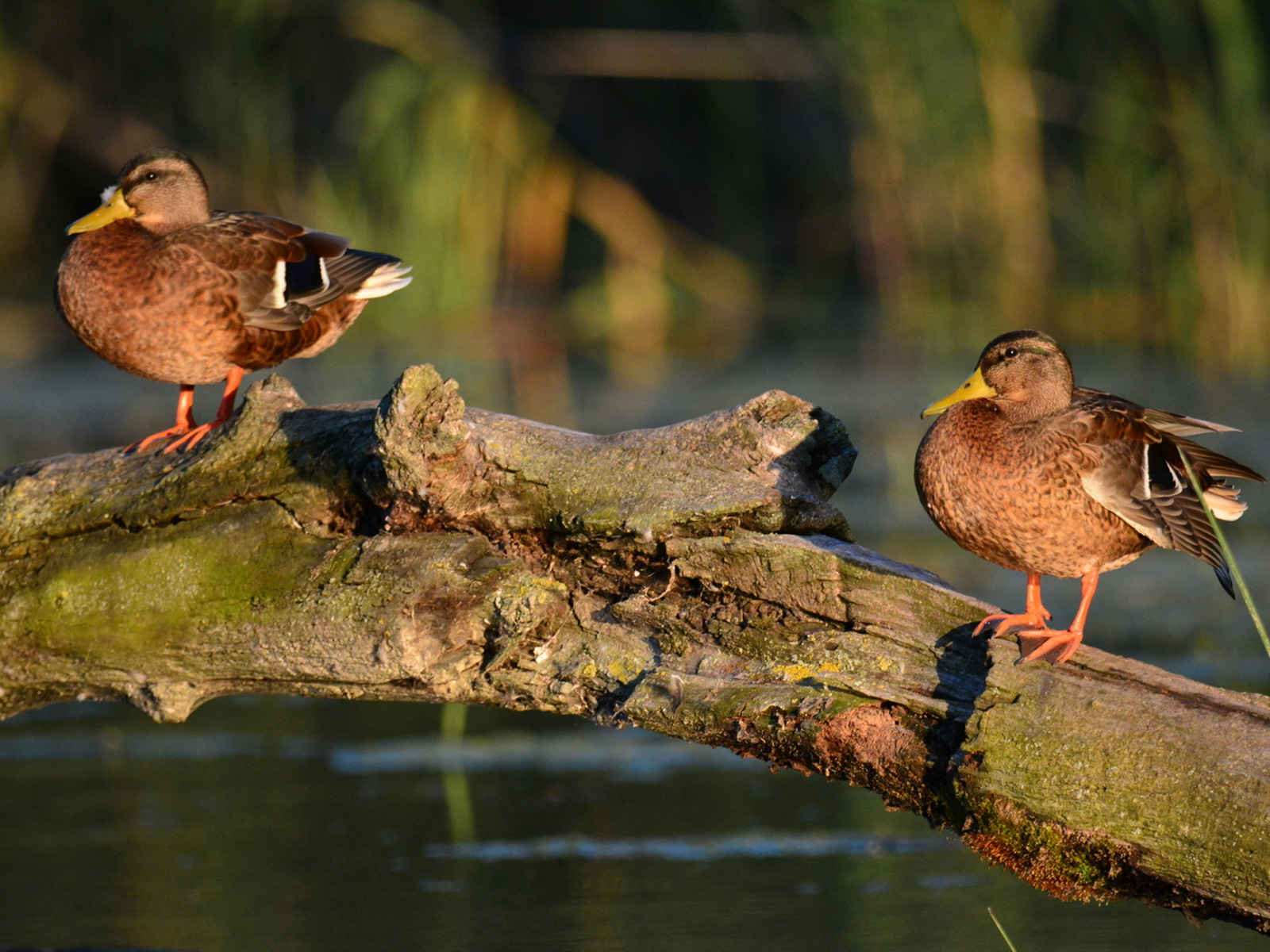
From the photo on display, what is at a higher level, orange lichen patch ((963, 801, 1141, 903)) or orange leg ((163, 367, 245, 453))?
orange leg ((163, 367, 245, 453))

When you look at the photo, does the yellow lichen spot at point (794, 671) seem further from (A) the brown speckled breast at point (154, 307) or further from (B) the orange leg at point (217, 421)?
(A) the brown speckled breast at point (154, 307)

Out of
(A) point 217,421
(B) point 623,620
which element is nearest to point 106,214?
(A) point 217,421

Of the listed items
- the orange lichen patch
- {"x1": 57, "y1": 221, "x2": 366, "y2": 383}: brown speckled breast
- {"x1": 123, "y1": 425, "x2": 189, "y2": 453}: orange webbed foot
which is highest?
{"x1": 57, "y1": 221, "x2": 366, "y2": 383}: brown speckled breast

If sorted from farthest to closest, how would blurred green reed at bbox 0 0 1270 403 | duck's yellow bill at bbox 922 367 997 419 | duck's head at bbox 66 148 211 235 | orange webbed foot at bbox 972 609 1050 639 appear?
blurred green reed at bbox 0 0 1270 403 → duck's head at bbox 66 148 211 235 → duck's yellow bill at bbox 922 367 997 419 → orange webbed foot at bbox 972 609 1050 639

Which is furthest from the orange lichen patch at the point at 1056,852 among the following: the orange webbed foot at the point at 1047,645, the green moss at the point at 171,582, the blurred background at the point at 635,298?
the green moss at the point at 171,582

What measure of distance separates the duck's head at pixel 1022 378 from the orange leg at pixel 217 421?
5.06ft

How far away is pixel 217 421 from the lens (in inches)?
151

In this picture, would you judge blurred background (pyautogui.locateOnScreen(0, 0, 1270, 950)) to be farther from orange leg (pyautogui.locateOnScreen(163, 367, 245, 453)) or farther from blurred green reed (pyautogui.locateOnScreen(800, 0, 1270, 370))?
orange leg (pyautogui.locateOnScreen(163, 367, 245, 453))

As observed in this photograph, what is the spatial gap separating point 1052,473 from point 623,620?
2.87ft

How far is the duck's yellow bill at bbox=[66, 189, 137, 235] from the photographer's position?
13.8 feet

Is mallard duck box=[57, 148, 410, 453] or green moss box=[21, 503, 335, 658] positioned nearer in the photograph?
green moss box=[21, 503, 335, 658]

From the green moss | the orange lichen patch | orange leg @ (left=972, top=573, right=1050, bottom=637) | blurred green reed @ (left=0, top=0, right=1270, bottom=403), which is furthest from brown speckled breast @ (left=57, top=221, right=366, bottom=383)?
blurred green reed @ (left=0, top=0, right=1270, bottom=403)

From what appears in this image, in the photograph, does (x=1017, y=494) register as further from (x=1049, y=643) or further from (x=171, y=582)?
(x=171, y=582)

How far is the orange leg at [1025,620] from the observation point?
119 inches
